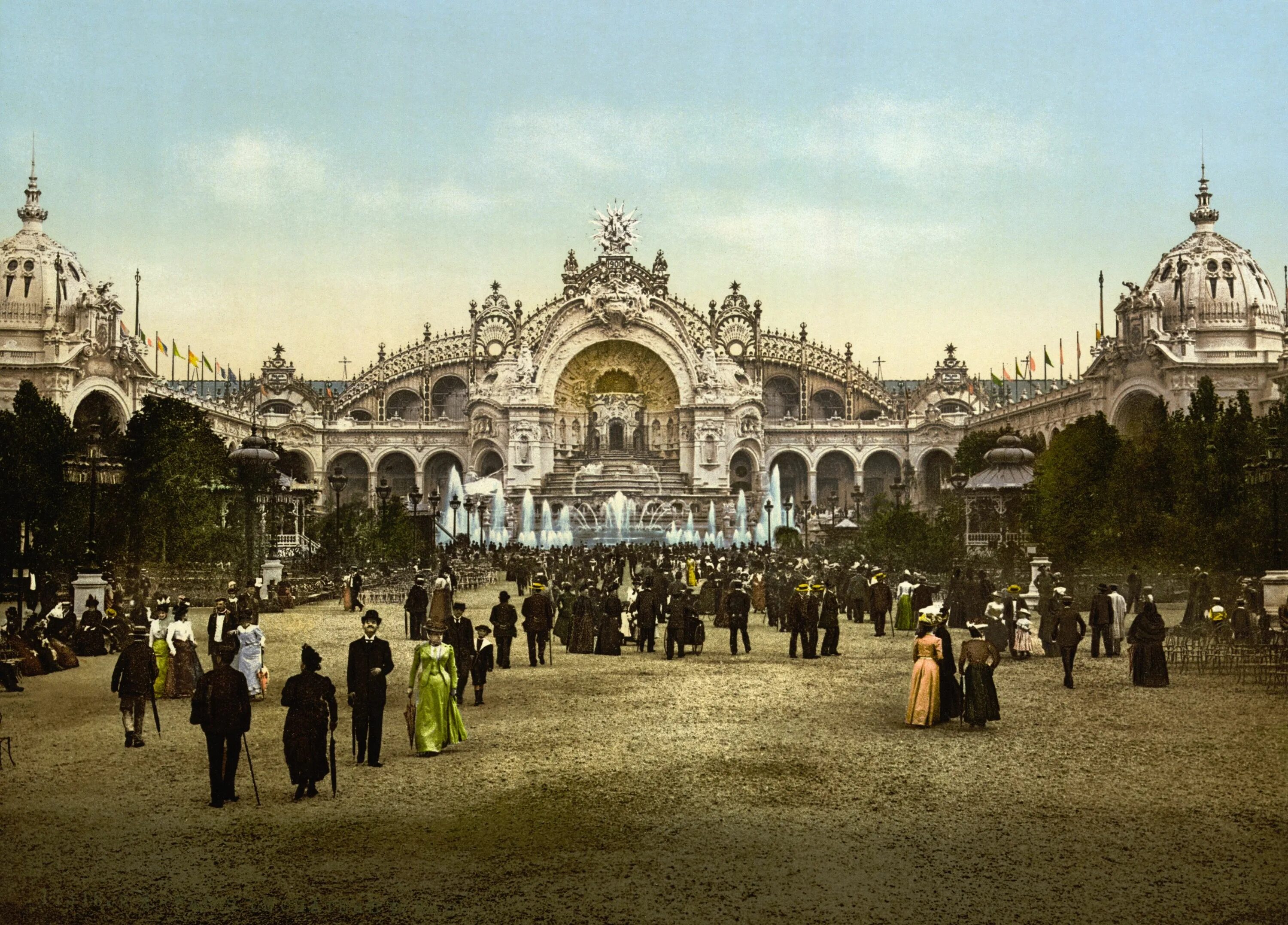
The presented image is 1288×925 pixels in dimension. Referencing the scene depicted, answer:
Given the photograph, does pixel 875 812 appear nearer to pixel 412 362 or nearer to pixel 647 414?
pixel 647 414

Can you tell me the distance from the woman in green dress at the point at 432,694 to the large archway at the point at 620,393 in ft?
229

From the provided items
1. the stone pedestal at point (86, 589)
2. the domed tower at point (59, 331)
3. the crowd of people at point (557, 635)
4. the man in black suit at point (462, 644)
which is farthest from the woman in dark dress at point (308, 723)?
the domed tower at point (59, 331)

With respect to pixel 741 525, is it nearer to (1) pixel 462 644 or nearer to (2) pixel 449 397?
(2) pixel 449 397

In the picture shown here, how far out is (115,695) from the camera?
18609mm

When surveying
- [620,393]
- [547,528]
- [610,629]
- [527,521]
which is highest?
[620,393]

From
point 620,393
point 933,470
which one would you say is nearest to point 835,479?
point 933,470

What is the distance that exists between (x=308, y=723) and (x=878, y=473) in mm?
76202

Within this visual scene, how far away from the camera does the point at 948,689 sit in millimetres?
15961

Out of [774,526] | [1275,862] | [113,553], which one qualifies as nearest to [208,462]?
[113,553]

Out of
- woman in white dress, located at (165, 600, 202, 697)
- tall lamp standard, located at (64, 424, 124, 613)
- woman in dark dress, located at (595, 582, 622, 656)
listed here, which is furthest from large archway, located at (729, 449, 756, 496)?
woman in white dress, located at (165, 600, 202, 697)

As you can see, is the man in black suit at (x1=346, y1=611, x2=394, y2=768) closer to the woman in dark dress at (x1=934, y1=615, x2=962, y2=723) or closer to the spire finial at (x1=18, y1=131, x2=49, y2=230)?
the woman in dark dress at (x1=934, y1=615, x2=962, y2=723)

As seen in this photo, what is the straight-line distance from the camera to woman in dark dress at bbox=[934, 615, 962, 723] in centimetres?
1591

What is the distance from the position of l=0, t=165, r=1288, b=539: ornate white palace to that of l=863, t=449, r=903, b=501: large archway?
165 mm

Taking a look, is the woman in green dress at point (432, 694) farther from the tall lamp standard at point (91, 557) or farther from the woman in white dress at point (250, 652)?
the tall lamp standard at point (91, 557)
